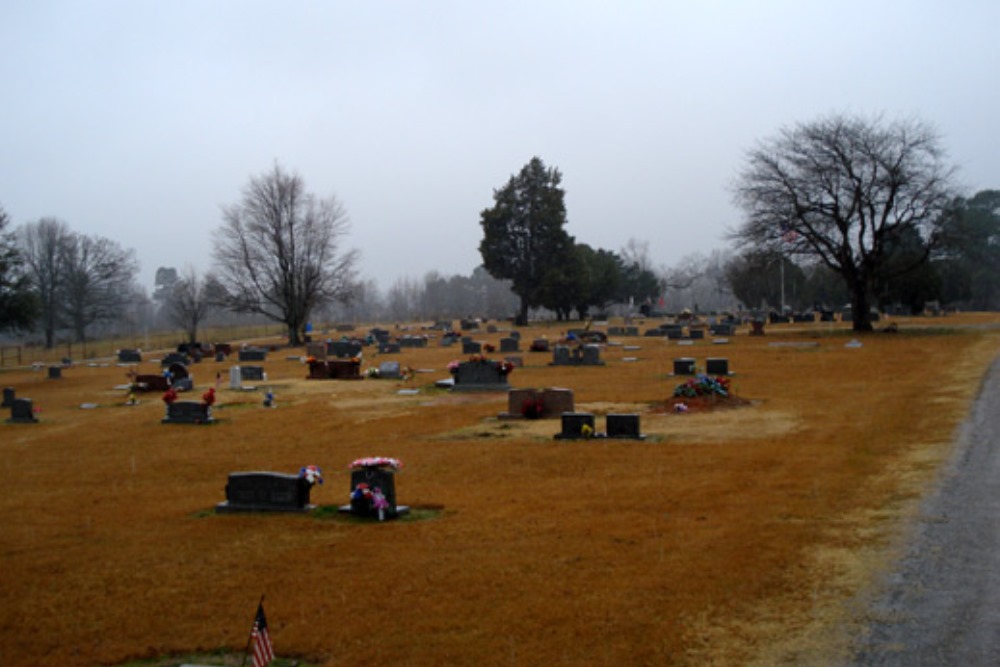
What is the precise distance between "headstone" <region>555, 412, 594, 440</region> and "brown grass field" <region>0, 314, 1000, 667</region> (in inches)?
12.8

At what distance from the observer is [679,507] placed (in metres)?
11.6

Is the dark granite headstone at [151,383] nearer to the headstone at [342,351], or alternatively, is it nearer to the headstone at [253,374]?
the headstone at [253,374]

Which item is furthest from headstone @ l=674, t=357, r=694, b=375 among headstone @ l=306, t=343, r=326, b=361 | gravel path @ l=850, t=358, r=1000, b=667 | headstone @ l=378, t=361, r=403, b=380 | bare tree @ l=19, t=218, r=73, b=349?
bare tree @ l=19, t=218, r=73, b=349

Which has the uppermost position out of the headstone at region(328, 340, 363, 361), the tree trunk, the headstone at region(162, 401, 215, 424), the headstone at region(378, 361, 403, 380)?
the tree trunk

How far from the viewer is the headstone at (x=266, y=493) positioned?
12.4 meters

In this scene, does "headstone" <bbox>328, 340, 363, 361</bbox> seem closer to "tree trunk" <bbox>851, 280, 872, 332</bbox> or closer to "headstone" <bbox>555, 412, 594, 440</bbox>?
"tree trunk" <bbox>851, 280, 872, 332</bbox>

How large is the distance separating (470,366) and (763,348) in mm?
17595

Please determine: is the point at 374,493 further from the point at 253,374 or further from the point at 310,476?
the point at 253,374

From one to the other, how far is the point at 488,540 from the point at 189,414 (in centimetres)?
1622

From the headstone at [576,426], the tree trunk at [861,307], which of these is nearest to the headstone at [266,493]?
the headstone at [576,426]

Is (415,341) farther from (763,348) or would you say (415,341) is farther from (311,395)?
(311,395)

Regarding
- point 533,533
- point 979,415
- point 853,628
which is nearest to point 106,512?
point 533,533

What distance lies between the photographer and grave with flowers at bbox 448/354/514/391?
93.5 feet

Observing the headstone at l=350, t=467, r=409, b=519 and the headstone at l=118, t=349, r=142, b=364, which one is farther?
the headstone at l=118, t=349, r=142, b=364
